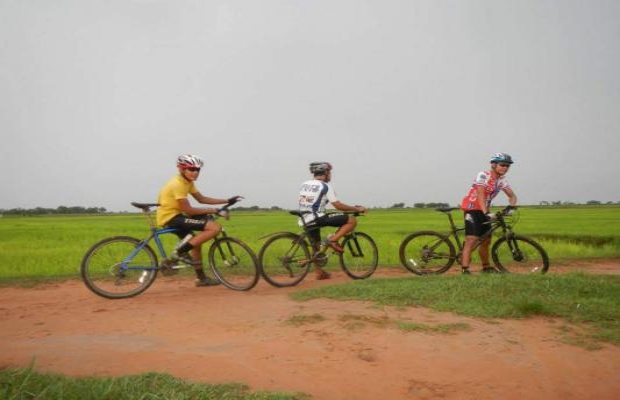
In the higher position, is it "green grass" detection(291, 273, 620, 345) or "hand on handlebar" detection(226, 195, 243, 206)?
"hand on handlebar" detection(226, 195, 243, 206)

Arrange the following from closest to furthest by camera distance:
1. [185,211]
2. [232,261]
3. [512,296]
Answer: [512,296] → [185,211] → [232,261]

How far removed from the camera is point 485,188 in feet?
23.0

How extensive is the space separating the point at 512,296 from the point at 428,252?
2.60m

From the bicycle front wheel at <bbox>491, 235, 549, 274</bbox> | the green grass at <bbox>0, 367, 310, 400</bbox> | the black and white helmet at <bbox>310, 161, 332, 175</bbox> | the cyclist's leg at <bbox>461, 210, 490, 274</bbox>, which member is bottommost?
the green grass at <bbox>0, 367, 310, 400</bbox>

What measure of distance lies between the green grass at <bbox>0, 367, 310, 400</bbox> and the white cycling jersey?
4.42 metres

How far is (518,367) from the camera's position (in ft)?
10.3

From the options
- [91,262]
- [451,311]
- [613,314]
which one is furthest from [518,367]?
[91,262]

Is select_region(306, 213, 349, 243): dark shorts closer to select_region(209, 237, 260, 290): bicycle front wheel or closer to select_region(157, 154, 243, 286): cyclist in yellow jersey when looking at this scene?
select_region(209, 237, 260, 290): bicycle front wheel

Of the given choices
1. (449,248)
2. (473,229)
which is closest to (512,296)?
(473,229)

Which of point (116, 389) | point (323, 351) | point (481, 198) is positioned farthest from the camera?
point (481, 198)

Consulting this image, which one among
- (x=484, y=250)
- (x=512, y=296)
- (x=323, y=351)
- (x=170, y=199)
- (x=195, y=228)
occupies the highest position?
(x=170, y=199)

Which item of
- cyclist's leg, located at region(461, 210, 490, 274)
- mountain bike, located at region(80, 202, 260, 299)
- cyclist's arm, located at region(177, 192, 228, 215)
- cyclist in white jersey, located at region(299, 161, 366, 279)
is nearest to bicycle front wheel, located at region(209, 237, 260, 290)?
mountain bike, located at region(80, 202, 260, 299)

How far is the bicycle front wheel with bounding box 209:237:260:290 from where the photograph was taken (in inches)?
254

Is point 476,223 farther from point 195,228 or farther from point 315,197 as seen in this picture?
point 195,228
